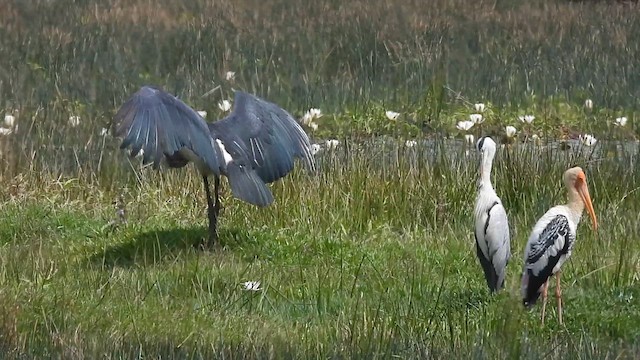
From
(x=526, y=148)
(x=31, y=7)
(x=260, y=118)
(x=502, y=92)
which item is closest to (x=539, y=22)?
(x=502, y=92)

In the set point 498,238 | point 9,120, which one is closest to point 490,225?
point 498,238

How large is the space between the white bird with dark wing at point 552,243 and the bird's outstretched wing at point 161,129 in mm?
1867

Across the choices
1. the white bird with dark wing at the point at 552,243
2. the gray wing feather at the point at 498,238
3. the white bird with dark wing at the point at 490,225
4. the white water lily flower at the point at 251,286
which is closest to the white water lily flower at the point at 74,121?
the white water lily flower at the point at 251,286

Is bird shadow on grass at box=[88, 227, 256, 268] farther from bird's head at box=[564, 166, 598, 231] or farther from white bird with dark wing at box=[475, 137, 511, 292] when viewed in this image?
bird's head at box=[564, 166, 598, 231]

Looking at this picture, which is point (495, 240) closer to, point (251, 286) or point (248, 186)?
point (251, 286)

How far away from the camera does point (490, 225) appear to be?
4.97 m

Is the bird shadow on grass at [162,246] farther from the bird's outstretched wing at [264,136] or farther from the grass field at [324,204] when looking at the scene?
the bird's outstretched wing at [264,136]

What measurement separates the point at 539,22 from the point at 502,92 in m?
4.29

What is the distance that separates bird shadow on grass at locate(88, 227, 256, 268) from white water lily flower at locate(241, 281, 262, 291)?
55 centimetres

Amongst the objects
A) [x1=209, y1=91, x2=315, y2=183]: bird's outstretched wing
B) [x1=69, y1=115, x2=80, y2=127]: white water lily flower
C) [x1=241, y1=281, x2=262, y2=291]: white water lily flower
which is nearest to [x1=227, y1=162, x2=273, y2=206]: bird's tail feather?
[x1=209, y1=91, x2=315, y2=183]: bird's outstretched wing

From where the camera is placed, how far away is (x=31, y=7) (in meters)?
15.3

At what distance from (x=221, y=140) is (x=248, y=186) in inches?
16.3

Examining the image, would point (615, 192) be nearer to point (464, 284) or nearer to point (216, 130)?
point (464, 284)

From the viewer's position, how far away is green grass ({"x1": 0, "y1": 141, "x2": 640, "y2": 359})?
4.68 meters
